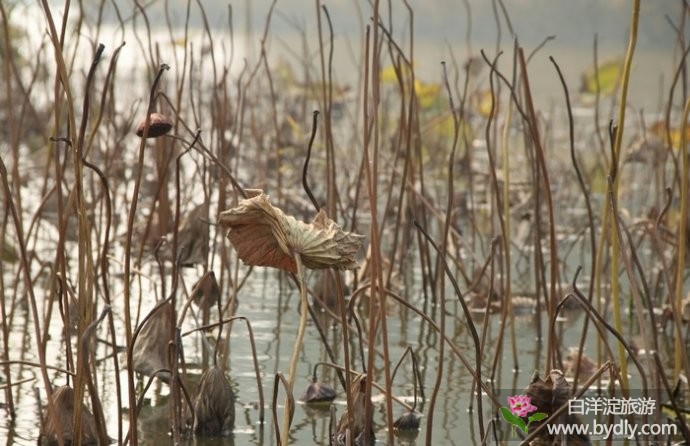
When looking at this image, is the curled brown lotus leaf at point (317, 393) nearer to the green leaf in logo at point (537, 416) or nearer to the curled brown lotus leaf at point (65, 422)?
the curled brown lotus leaf at point (65, 422)

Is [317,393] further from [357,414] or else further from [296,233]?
[296,233]

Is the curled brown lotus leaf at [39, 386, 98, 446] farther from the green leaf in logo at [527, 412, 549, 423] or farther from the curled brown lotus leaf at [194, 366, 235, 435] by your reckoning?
the green leaf in logo at [527, 412, 549, 423]

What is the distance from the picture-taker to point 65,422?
49.0 inches

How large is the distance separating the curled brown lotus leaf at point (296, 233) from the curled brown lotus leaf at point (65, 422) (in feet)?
1.19

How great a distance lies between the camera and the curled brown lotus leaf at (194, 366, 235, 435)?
1345 mm

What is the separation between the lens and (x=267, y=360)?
71.1 inches

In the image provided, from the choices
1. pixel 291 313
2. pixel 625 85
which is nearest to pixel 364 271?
pixel 291 313

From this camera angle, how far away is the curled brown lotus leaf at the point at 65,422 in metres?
1.22

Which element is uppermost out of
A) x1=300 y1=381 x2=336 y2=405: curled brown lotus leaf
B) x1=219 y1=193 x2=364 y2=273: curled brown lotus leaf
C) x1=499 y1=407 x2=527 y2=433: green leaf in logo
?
x1=219 y1=193 x2=364 y2=273: curled brown lotus leaf

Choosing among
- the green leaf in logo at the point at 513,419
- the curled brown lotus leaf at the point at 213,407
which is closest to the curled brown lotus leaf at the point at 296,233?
the green leaf in logo at the point at 513,419

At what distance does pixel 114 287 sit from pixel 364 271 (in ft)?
1.72

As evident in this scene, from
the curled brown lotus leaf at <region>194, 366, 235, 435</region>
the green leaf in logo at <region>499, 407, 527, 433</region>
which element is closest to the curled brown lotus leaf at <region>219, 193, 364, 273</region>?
the green leaf in logo at <region>499, 407, 527, 433</region>

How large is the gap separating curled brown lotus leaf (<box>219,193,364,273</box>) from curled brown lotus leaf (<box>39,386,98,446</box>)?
363 mm

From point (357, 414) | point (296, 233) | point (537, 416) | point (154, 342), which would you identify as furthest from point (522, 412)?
point (154, 342)
